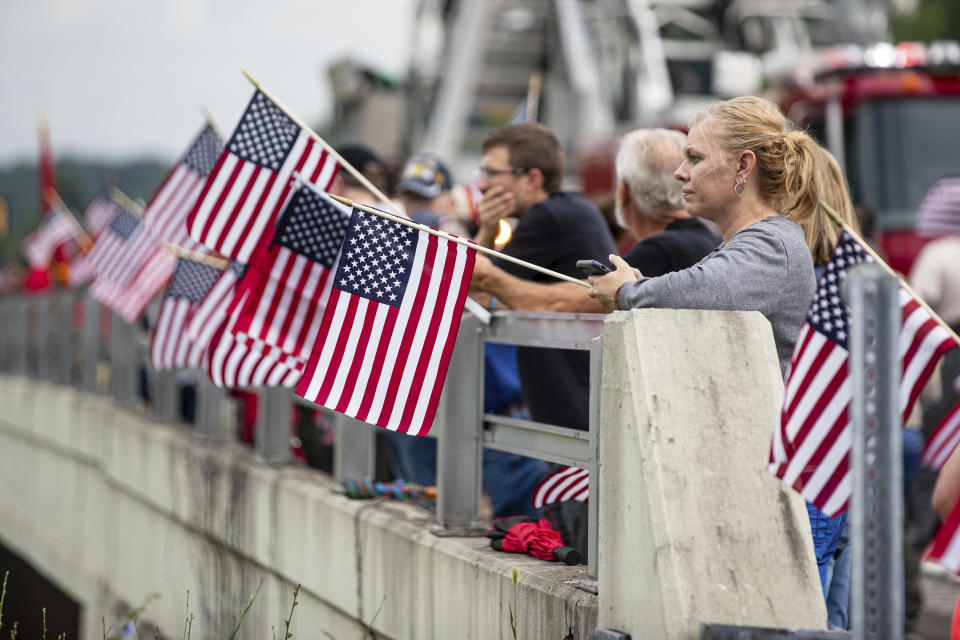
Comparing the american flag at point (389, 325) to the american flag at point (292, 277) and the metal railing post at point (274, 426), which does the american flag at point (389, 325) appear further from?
the metal railing post at point (274, 426)

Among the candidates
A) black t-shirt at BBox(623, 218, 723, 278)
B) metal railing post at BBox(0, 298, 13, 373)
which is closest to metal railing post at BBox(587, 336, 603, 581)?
black t-shirt at BBox(623, 218, 723, 278)

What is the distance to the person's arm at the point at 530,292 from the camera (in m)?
6.01

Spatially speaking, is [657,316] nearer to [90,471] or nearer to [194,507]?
[194,507]

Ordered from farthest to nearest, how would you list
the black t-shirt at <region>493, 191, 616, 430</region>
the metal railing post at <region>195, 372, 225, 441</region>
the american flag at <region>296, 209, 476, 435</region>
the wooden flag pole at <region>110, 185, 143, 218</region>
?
1. the wooden flag pole at <region>110, 185, 143, 218</region>
2. the metal railing post at <region>195, 372, 225, 441</region>
3. the black t-shirt at <region>493, 191, 616, 430</region>
4. the american flag at <region>296, 209, 476, 435</region>

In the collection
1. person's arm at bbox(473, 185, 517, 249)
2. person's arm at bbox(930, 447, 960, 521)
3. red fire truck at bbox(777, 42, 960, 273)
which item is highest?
red fire truck at bbox(777, 42, 960, 273)

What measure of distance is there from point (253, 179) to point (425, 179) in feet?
6.61

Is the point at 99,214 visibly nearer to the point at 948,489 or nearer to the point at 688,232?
the point at 688,232

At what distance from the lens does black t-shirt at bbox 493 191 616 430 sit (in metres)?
5.82

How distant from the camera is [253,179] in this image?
7.23 meters

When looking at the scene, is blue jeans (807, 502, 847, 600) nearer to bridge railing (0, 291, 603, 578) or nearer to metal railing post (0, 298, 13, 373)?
bridge railing (0, 291, 603, 578)

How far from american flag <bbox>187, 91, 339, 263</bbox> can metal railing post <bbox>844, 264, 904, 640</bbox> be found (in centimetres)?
399

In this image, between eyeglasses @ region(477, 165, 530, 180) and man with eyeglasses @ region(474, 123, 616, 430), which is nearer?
man with eyeglasses @ region(474, 123, 616, 430)

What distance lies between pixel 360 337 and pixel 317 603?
2.25 meters

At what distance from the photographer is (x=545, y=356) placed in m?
5.91
